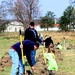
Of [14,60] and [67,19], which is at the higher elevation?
[14,60]

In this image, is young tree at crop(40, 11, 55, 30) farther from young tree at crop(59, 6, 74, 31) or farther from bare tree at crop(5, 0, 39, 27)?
bare tree at crop(5, 0, 39, 27)

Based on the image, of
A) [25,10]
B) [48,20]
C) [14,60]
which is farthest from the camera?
[48,20]

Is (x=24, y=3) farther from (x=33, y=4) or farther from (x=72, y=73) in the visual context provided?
(x=72, y=73)

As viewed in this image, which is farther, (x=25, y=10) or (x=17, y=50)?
(x=25, y=10)

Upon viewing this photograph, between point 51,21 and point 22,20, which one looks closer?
point 22,20

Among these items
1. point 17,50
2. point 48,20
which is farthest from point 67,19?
point 17,50

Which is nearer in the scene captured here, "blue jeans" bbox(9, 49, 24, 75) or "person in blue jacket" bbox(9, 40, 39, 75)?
"person in blue jacket" bbox(9, 40, 39, 75)

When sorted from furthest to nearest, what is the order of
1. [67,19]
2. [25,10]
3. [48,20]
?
1. [48,20]
2. [67,19]
3. [25,10]

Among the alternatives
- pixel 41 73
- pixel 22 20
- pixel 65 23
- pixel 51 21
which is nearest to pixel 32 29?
pixel 41 73

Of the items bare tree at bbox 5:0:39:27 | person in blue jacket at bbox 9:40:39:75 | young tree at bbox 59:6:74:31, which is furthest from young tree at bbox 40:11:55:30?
person in blue jacket at bbox 9:40:39:75

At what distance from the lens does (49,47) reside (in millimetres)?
9992

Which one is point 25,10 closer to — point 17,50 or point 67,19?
point 67,19

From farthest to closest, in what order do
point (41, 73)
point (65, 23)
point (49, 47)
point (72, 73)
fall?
point (65, 23) → point (72, 73) → point (41, 73) → point (49, 47)

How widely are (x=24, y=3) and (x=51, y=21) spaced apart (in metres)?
42.2
